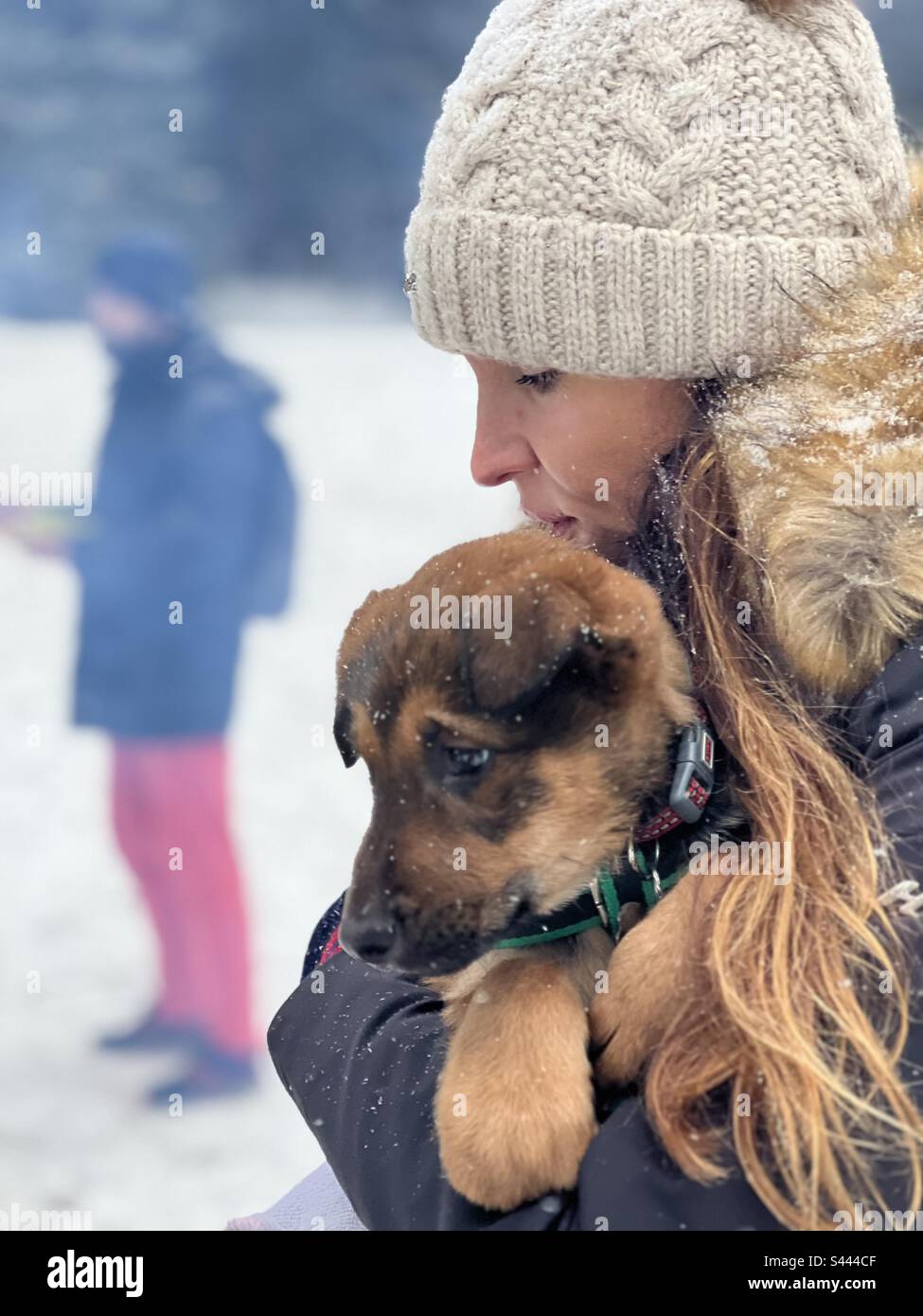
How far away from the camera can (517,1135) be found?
1528mm

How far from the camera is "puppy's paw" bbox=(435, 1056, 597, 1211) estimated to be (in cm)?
151

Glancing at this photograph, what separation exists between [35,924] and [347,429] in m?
3.76

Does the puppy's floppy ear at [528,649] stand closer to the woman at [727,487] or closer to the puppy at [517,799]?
the puppy at [517,799]

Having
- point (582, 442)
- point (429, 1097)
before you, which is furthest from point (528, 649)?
point (429, 1097)

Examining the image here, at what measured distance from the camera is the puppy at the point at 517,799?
5.32 ft

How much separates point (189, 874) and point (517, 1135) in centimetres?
365

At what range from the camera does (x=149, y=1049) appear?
473 centimetres

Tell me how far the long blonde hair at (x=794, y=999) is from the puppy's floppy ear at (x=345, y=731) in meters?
0.52

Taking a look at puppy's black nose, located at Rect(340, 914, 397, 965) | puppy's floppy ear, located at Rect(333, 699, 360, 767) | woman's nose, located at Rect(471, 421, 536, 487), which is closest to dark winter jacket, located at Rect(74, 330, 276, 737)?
woman's nose, located at Rect(471, 421, 536, 487)

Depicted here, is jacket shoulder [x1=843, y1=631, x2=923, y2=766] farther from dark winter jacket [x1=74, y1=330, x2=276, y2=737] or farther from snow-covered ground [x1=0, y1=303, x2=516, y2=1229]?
dark winter jacket [x1=74, y1=330, x2=276, y2=737]

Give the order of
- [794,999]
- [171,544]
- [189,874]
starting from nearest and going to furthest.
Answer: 1. [794,999]
2. [189,874]
3. [171,544]

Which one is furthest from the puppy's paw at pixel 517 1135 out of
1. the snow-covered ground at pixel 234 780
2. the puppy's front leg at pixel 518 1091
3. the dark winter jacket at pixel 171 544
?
the dark winter jacket at pixel 171 544

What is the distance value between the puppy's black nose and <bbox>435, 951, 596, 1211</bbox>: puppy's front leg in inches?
6.7

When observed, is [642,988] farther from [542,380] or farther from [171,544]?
[171,544]
